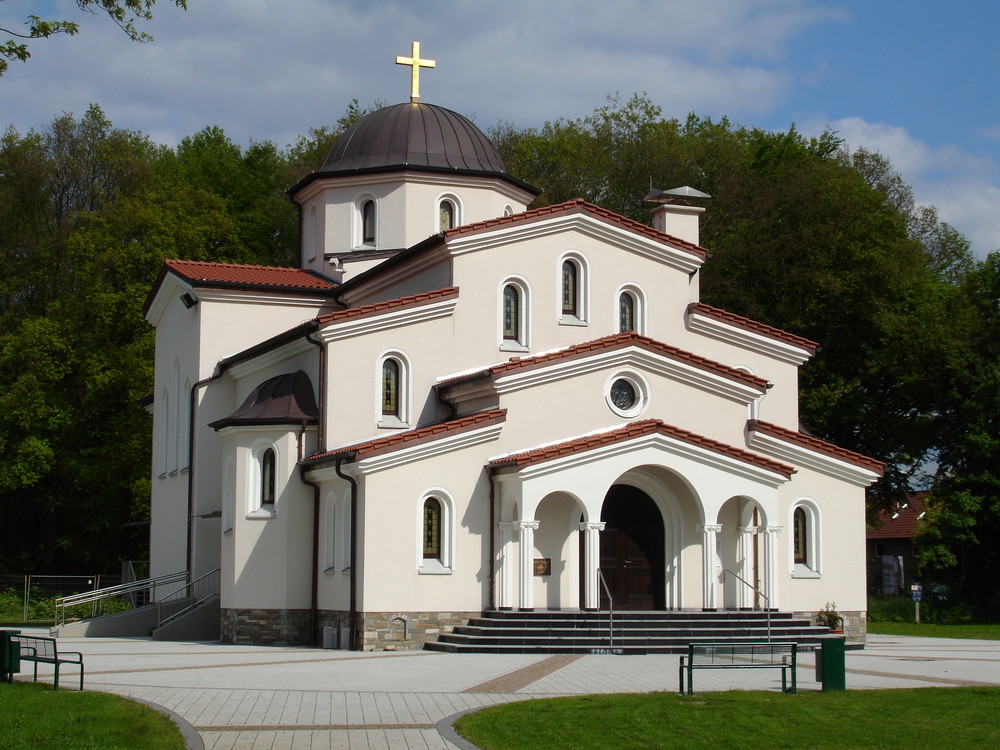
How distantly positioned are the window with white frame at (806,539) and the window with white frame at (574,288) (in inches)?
242

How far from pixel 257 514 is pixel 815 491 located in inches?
464

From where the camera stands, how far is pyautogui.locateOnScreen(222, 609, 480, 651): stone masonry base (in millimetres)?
24094

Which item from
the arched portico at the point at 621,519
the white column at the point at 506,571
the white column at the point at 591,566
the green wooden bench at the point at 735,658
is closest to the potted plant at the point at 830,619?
the arched portico at the point at 621,519

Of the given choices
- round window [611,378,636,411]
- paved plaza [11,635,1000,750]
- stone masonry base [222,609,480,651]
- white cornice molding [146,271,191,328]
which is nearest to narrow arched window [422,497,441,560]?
stone masonry base [222,609,480,651]

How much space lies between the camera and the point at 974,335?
42781 millimetres

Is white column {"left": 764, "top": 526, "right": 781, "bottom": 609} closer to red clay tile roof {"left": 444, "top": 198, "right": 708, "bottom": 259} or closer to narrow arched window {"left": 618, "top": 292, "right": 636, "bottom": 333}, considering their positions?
narrow arched window {"left": 618, "top": 292, "right": 636, "bottom": 333}

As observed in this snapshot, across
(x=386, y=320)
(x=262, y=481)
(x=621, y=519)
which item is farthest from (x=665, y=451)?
(x=262, y=481)

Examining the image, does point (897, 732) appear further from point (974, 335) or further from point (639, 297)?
point (974, 335)

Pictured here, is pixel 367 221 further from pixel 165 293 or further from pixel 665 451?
pixel 665 451

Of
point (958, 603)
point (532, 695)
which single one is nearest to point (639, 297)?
point (532, 695)

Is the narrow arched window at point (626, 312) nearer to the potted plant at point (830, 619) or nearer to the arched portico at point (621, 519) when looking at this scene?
the arched portico at point (621, 519)

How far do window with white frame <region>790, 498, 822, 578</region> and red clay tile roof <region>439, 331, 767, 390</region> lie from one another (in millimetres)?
2797

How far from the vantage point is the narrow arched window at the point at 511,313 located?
27.8 m

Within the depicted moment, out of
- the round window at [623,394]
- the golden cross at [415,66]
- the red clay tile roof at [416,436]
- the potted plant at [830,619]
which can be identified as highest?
the golden cross at [415,66]
